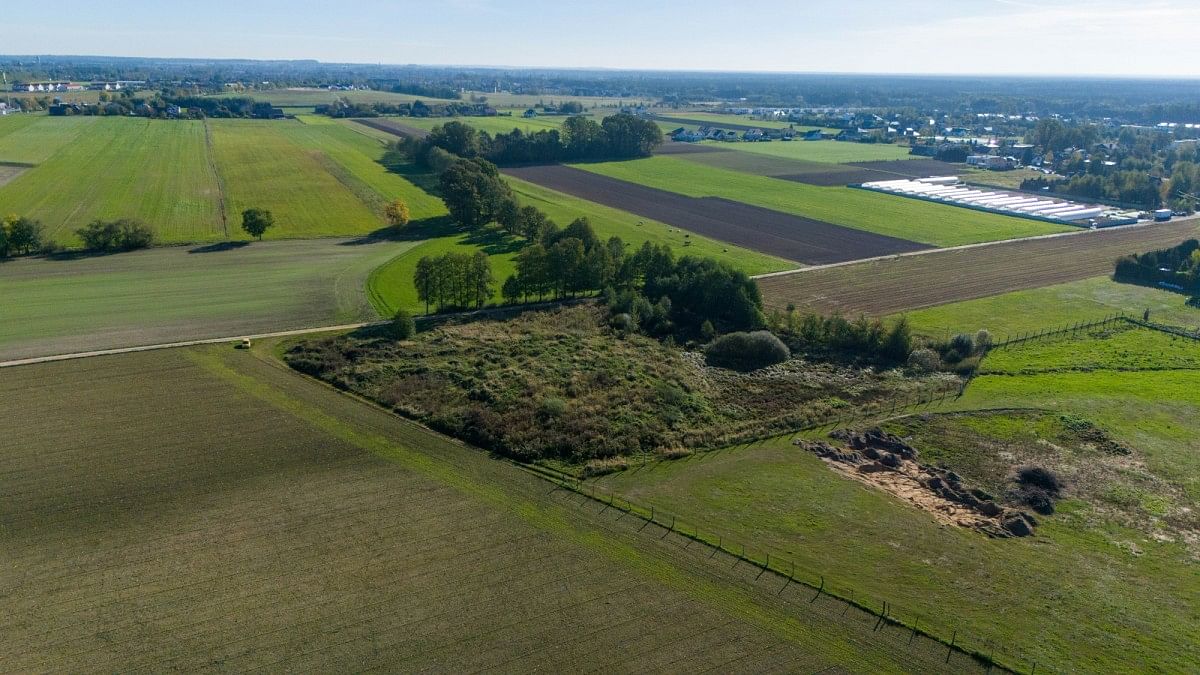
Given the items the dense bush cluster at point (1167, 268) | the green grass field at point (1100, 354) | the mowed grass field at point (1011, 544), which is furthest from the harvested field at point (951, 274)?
the mowed grass field at point (1011, 544)

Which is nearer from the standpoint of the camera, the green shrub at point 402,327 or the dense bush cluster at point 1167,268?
the green shrub at point 402,327

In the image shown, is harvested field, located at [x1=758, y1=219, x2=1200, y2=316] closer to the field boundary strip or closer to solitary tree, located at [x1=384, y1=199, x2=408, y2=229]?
the field boundary strip

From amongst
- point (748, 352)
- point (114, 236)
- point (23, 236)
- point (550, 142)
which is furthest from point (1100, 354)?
point (550, 142)

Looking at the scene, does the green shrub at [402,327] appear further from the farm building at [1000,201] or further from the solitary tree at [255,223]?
the farm building at [1000,201]

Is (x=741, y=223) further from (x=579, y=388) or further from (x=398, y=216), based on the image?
(x=579, y=388)

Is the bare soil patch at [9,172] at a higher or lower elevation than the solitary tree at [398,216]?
higher

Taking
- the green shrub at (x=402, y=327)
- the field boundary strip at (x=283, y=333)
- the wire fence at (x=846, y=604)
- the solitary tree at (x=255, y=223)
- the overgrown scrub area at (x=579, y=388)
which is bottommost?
the wire fence at (x=846, y=604)

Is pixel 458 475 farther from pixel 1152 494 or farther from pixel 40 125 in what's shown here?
pixel 40 125
